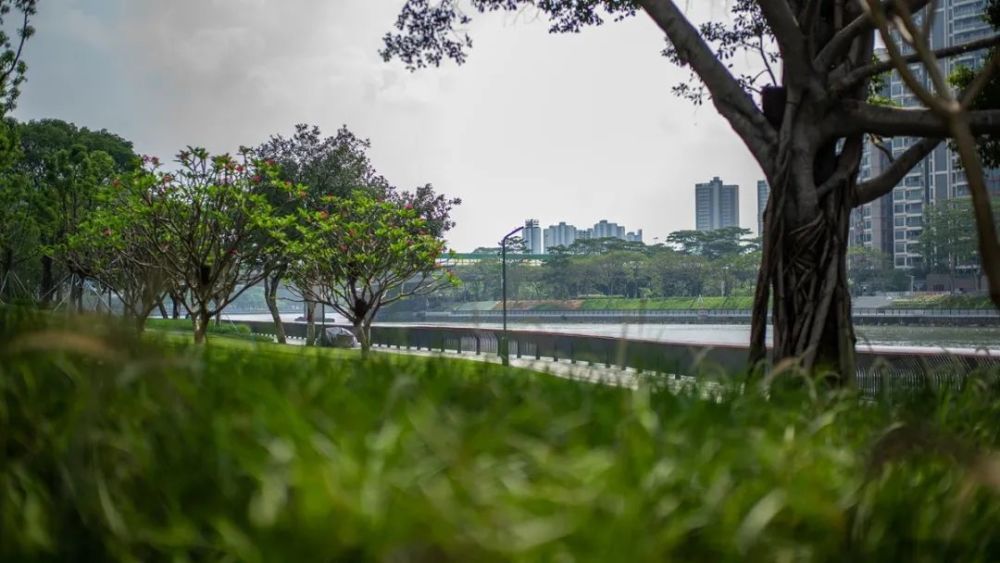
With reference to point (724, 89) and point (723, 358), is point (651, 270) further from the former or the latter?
point (724, 89)

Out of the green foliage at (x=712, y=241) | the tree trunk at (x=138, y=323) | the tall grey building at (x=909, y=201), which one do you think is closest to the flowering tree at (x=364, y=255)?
the tree trunk at (x=138, y=323)

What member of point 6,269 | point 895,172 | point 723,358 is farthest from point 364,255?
point 6,269

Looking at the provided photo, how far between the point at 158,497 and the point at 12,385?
1.91ft

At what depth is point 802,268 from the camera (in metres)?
6.72

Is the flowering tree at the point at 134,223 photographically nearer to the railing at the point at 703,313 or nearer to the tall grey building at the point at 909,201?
the railing at the point at 703,313

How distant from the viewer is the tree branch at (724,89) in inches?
283

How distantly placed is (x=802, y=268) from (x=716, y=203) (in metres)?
154

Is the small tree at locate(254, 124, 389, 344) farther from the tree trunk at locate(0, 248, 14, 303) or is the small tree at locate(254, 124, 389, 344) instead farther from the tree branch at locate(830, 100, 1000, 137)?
the tree branch at locate(830, 100, 1000, 137)

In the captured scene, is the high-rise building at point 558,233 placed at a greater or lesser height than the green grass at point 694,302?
greater

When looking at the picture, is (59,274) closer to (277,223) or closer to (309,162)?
(309,162)

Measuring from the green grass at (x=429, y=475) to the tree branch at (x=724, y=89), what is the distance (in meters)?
5.34

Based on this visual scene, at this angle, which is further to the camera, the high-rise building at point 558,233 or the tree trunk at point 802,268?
the high-rise building at point 558,233

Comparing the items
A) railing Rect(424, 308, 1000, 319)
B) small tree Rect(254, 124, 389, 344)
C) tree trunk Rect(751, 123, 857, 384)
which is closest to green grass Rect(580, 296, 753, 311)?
railing Rect(424, 308, 1000, 319)

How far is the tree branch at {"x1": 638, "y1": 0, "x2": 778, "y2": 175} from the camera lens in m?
7.20
